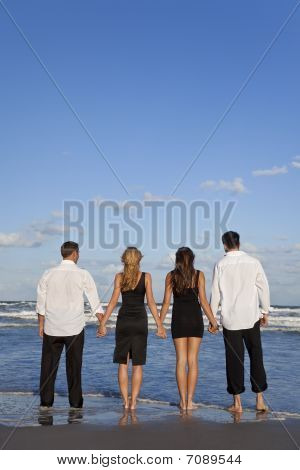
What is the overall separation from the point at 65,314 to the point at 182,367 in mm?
1413

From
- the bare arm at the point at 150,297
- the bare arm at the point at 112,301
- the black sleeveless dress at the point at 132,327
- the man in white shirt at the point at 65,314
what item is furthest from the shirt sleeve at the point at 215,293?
the man in white shirt at the point at 65,314

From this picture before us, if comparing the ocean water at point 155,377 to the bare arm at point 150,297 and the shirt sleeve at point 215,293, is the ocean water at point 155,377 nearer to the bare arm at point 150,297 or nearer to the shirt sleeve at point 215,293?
the bare arm at point 150,297

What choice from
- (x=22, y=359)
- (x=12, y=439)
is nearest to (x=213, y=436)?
(x=12, y=439)

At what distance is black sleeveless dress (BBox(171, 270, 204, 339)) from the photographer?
611cm

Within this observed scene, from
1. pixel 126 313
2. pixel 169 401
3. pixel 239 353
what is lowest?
pixel 169 401

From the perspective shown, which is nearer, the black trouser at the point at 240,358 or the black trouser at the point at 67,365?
the black trouser at the point at 240,358

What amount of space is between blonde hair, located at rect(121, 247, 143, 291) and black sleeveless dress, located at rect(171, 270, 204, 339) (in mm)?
506

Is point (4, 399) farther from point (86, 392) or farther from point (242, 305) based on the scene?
point (242, 305)

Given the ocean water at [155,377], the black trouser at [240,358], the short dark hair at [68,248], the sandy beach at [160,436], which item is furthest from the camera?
→ the ocean water at [155,377]

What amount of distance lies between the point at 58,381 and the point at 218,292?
3.73 meters

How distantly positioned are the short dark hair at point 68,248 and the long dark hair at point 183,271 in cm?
113

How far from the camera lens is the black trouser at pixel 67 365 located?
6078mm

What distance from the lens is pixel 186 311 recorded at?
6.12 metres
